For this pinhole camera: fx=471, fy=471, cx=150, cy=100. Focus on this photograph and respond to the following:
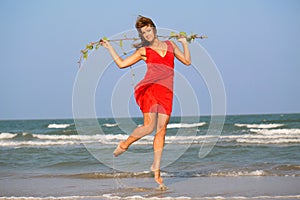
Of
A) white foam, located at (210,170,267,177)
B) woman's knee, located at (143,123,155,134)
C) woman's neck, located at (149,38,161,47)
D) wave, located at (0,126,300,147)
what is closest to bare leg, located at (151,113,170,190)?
woman's knee, located at (143,123,155,134)

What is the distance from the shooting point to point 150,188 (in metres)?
Answer: 6.77

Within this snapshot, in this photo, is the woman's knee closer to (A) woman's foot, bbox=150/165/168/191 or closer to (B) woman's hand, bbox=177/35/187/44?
(A) woman's foot, bbox=150/165/168/191

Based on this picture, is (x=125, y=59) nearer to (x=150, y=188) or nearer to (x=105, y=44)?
(x=105, y=44)

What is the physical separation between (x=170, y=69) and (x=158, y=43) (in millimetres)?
365

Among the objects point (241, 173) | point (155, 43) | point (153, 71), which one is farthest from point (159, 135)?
point (241, 173)

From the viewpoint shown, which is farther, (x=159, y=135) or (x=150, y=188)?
(x=150, y=188)

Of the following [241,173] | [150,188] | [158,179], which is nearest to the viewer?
[158,179]

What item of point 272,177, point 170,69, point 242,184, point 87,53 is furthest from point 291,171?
point 87,53

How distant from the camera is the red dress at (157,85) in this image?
593 cm

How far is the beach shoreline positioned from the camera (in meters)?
6.12

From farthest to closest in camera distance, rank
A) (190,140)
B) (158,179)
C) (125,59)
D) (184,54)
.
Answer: (190,140)
(158,179)
(184,54)
(125,59)

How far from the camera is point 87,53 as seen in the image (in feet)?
20.1

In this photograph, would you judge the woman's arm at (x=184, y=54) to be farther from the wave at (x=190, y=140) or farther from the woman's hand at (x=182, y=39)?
the wave at (x=190, y=140)

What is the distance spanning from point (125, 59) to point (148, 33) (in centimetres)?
44
